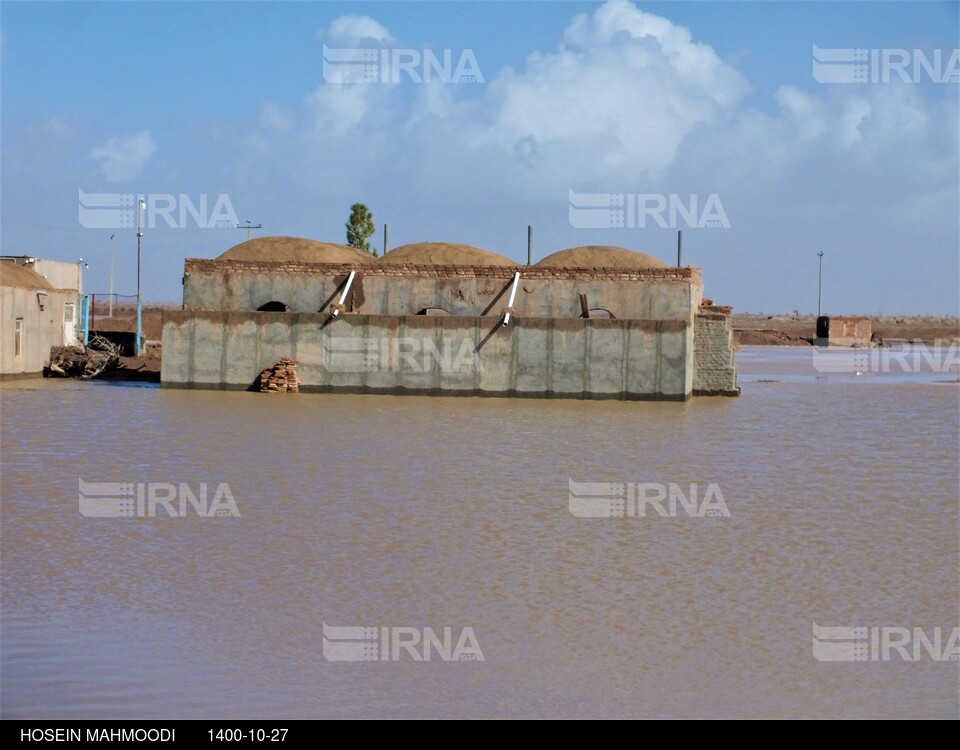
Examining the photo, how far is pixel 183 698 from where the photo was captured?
22.5 feet

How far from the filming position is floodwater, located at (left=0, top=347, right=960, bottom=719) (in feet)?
23.5

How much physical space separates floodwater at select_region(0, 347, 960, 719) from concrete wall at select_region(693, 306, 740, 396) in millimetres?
11519

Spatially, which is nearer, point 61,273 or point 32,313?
point 32,313

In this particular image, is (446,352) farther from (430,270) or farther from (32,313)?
(32,313)

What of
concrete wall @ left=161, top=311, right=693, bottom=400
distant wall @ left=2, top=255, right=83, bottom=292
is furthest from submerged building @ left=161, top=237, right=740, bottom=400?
distant wall @ left=2, top=255, right=83, bottom=292

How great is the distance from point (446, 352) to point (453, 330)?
61cm

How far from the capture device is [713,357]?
109 feet

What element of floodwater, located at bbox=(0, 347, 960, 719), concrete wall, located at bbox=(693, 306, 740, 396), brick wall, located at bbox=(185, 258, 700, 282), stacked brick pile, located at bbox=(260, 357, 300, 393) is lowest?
floodwater, located at bbox=(0, 347, 960, 719)

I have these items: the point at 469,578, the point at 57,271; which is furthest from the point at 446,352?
the point at 469,578

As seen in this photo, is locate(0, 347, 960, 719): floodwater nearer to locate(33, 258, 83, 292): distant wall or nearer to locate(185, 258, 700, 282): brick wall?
locate(185, 258, 700, 282): brick wall

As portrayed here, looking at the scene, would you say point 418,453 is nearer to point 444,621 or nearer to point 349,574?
point 349,574
